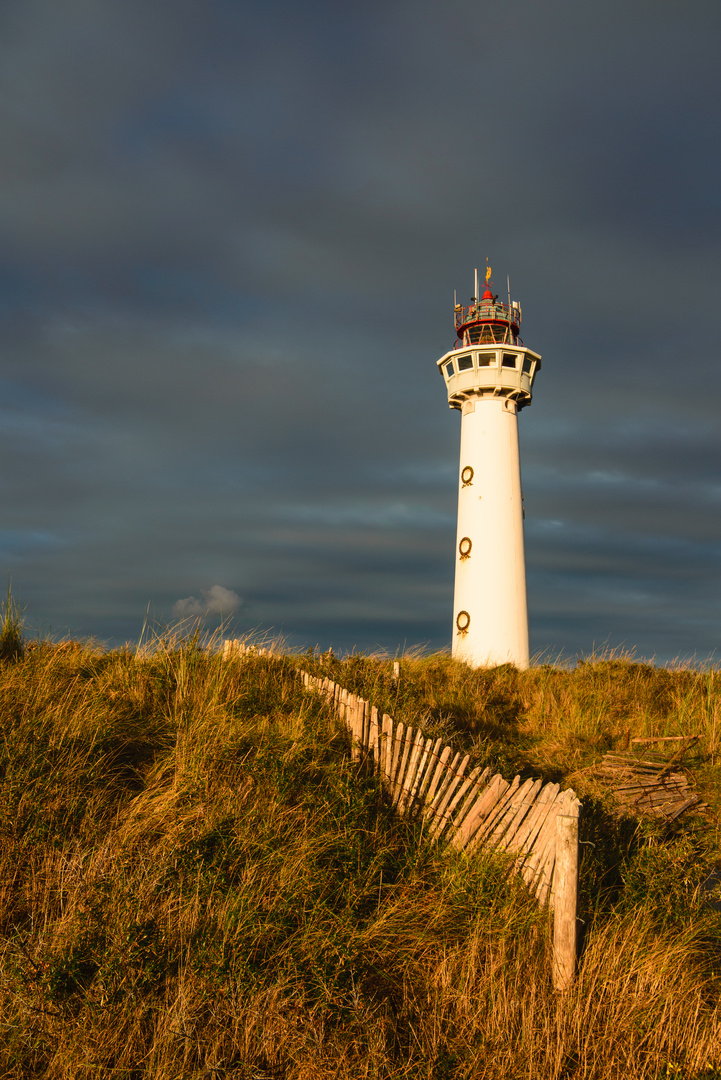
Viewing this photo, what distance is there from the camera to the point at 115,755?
6.23 metres

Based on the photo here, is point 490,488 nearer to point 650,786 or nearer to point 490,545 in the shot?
point 490,545

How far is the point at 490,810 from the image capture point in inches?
212

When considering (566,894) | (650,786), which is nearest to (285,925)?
(566,894)

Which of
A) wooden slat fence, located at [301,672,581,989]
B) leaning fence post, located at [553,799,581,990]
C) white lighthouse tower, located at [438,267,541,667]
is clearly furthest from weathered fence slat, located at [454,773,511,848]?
white lighthouse tower, located at [438,267,541,667]

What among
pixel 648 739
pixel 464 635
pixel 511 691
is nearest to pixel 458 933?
pixel 648 739

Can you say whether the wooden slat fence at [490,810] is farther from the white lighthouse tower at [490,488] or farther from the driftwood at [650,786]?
the white lighthouse tower at [490,488]

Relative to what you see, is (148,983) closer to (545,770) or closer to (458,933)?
(458,933)

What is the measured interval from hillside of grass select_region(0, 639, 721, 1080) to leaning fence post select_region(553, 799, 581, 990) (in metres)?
0.09

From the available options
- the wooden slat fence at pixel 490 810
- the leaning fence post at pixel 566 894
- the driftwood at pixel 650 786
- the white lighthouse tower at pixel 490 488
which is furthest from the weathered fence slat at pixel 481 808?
the white lighthouse tower at pixel 490 488

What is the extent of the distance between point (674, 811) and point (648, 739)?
116 inches

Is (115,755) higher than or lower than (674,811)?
higher

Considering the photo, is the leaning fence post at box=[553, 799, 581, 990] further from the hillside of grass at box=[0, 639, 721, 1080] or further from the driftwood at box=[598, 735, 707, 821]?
the driftwood at box=[598, 735, 707, 821]

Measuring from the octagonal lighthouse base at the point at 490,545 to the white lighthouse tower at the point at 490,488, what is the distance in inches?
1.2

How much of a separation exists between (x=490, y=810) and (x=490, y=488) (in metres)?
15.5
